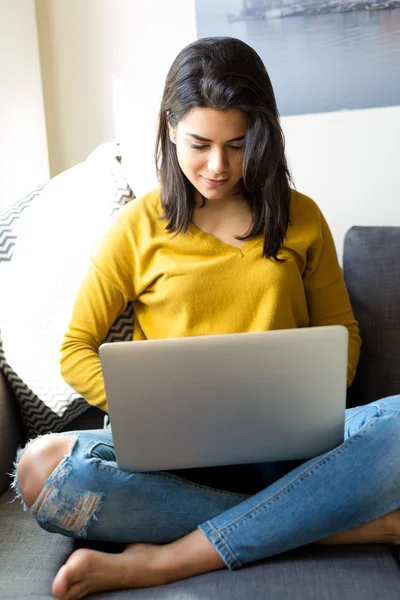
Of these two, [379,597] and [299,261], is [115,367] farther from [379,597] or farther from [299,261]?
[299,261]

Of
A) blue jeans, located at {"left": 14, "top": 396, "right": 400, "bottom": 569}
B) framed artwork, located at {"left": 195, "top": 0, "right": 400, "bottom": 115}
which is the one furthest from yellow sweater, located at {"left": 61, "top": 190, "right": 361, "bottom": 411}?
framed artwork, located at {"left": 195, "top": 0, "right": 400, "bottom": 115}

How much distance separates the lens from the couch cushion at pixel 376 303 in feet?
5.23

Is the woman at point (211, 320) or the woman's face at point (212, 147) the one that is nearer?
the woman at point (211, 320)

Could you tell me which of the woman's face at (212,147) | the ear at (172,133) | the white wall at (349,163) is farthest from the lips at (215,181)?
the white wall at (349,163)

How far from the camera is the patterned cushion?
5.03ft

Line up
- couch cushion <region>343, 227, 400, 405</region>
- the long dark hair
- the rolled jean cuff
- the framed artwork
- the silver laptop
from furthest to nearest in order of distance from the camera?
the framed artwork, couch cushion <region>343, 227, 400, 405</region>, the long dark hair, the rolled jean cuff, the silver laptop

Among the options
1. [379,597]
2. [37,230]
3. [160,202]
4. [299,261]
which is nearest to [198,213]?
[160,202]

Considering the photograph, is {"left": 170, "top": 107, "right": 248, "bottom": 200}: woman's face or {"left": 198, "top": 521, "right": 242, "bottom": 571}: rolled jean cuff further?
{"left": 170, "top": 107, "right": 248, "bottom": 200}: woman's face

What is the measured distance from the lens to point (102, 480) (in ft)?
4.01

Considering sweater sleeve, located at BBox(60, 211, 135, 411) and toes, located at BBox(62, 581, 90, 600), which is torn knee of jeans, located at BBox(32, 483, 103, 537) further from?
sweater sleeve, located at BBox(60, 211, 135, 411)

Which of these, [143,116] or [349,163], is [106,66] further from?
[349,163]

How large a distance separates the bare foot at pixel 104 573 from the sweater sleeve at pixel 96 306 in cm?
31

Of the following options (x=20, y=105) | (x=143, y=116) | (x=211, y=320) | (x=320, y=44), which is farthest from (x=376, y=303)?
(x=20, y=105)

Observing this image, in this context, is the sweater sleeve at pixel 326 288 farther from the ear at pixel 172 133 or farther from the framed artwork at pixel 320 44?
the framed artwork at pixel 320 44
